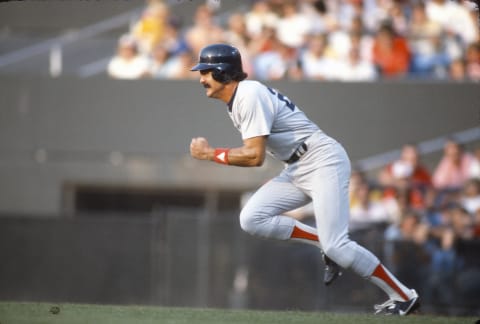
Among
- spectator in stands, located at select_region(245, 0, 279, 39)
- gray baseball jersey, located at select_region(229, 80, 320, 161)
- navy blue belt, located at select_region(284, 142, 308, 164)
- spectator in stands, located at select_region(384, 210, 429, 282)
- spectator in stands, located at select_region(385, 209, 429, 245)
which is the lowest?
spectator in stands, located at select_region(384, 210, 429, 282)

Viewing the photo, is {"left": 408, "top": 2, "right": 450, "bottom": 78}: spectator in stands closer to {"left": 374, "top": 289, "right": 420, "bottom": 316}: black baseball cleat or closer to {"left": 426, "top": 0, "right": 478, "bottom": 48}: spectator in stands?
{"left": 426, "top": 0, "right": 478, "bottom": 48}: spectator in stands

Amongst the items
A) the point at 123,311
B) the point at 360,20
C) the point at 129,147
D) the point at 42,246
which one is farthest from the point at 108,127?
the point at 123,311

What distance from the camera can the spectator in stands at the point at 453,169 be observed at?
1352 centimetres

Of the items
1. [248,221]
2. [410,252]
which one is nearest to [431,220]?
[410,252]

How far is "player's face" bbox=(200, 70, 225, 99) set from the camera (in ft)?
24.6

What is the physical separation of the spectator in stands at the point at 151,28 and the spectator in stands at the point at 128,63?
0.11 meters

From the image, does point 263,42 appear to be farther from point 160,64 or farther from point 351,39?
point 160,64

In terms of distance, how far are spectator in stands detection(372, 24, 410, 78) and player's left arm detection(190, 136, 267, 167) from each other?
739 centimetres

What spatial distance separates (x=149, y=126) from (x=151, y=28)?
1.55m

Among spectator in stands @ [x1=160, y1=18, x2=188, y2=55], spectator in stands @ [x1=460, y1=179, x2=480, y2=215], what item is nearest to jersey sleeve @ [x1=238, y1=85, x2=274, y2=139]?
spectator in stands @ [x1=460, y1=179, x2=480, y2=215]

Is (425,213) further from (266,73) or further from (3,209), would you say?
(3,209)

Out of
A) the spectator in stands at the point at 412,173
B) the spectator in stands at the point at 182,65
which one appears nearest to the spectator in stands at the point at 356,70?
the spectator in stands at the point at 412,173

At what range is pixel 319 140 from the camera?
304 inches

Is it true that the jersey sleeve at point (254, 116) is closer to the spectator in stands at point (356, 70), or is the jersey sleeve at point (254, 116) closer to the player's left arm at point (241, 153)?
the player's left arm at point (241, 153)
